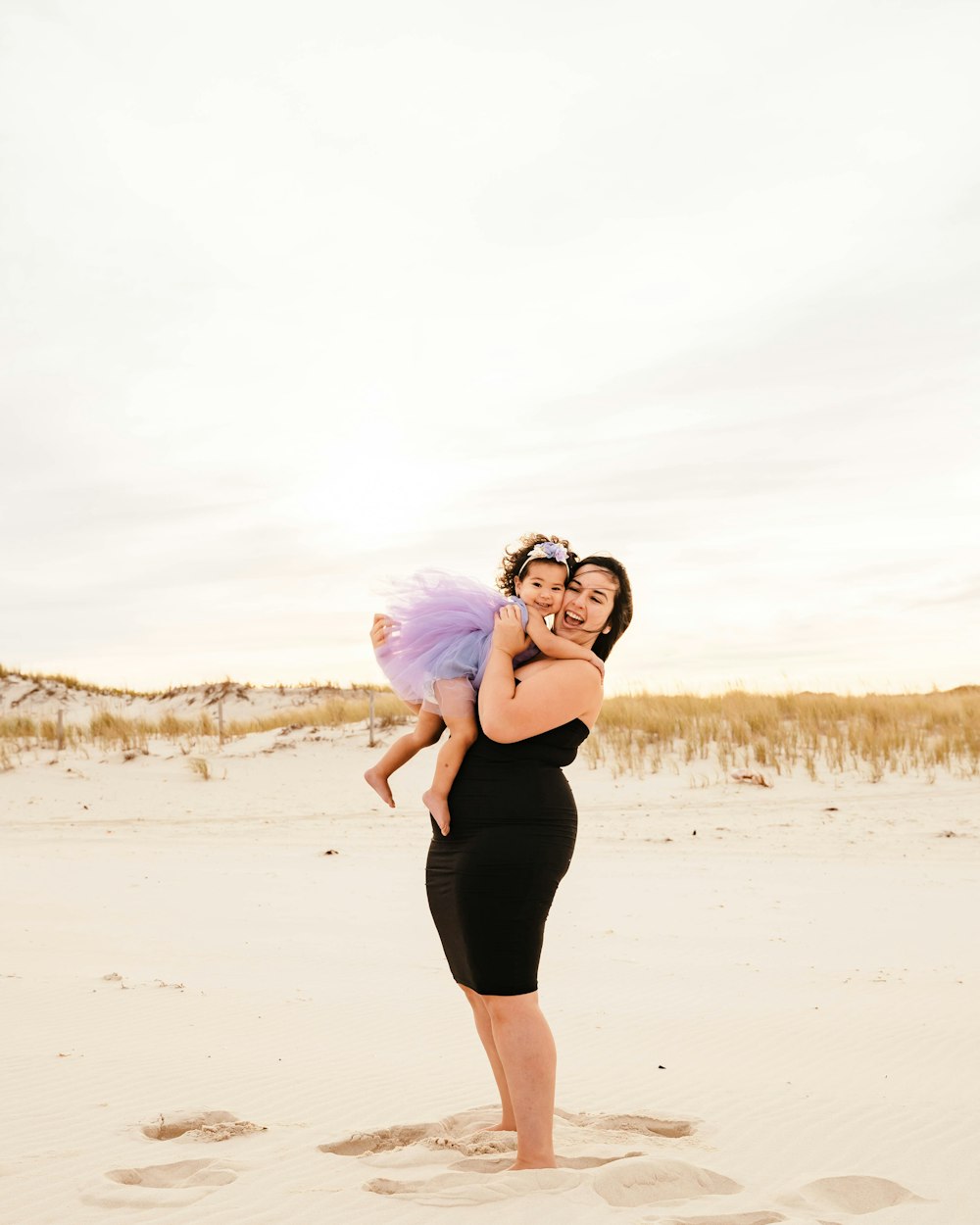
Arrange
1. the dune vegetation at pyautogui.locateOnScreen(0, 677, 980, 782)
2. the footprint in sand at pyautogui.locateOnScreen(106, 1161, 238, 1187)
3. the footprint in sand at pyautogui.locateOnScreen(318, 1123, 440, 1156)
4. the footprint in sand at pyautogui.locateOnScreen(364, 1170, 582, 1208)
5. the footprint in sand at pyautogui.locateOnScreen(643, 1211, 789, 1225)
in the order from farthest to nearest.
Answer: the dune vegetation at pyautogui.locateOnScreen(0, 677, 980, 782), the footprint in sand at pyautogui.locateOnScreen(318, 1123, 440, 1156), the footprint in sand at pyautogui.locateOnScreen(106, 1161, 238, 1187), the footprint in sand at pyautogui.locateOnScreen(364, 1170, 582, 1208), the footprint in sand at pyautogui.locateOnScreen(643, 1211, 789, 1225)

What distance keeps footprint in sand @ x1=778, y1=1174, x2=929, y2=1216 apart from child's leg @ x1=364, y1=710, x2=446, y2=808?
2.00 meters

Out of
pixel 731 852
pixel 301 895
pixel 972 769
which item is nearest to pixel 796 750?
pixel 972 769

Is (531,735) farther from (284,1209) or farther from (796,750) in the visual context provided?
(796,750)

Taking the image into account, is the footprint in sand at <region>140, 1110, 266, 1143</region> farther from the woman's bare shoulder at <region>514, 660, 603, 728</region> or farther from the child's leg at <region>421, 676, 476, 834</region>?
the woman's bare shoulder at <region>514, 660, 603, 728</region>

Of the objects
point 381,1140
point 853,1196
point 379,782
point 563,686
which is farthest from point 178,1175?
point 853,1196

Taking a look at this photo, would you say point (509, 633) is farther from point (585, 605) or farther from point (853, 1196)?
point (853, 1196)

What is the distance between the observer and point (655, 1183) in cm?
384

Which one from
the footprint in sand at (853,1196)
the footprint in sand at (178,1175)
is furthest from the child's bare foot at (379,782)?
the footprint in sand at (853,1196)

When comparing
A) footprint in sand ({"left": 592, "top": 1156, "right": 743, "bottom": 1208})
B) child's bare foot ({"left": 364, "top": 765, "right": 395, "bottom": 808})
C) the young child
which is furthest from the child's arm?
footprint in sand ({"left": 592, "top": 1156, "right": 743, "bottom": 1208})

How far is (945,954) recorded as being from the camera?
9.05 metres

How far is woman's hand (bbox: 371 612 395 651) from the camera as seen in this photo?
4434mm

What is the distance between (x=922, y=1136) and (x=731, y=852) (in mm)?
10136

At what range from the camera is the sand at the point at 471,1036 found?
3928 mm

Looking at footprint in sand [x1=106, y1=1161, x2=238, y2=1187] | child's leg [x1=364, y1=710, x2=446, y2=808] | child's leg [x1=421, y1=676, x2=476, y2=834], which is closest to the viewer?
child's leg [x1=421, y1=676, x2=476, y2=834]
